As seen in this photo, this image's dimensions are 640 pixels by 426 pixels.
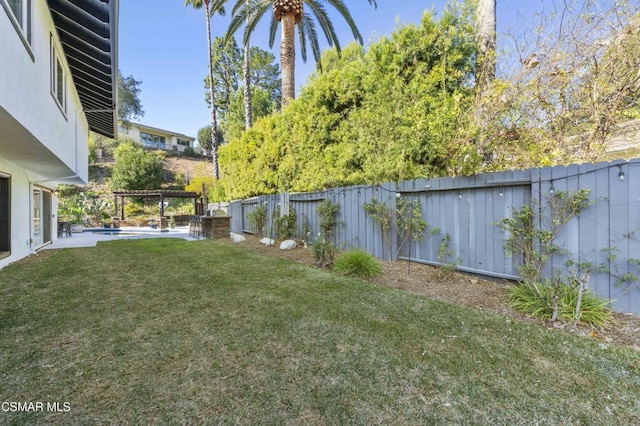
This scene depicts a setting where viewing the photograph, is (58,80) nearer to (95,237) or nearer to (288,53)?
(288,53)

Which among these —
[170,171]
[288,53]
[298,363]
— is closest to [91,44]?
[288,53]

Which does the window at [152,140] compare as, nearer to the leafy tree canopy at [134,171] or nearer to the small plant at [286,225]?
the leafy tree canopy at [134,171]

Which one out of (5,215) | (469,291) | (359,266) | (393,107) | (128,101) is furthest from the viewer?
(128,101)

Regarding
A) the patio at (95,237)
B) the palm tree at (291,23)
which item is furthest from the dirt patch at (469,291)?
the patio at (95,237)

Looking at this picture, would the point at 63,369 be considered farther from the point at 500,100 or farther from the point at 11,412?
the point at 500,100

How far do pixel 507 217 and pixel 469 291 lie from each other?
121 centimetres

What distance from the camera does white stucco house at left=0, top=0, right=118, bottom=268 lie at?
11.6 feet

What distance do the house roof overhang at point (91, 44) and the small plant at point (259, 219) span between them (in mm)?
5336

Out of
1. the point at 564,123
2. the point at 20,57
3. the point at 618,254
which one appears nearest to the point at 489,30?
the point at 564,123

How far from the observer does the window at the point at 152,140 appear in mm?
37831

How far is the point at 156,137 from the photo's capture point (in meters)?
39.5

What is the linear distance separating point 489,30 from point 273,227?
7.50 metres

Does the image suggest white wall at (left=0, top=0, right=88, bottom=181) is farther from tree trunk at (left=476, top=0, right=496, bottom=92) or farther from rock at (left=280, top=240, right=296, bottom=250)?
tree trunk at (left=476, top=0, right=496, bottom=92)

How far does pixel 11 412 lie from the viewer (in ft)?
6.28
